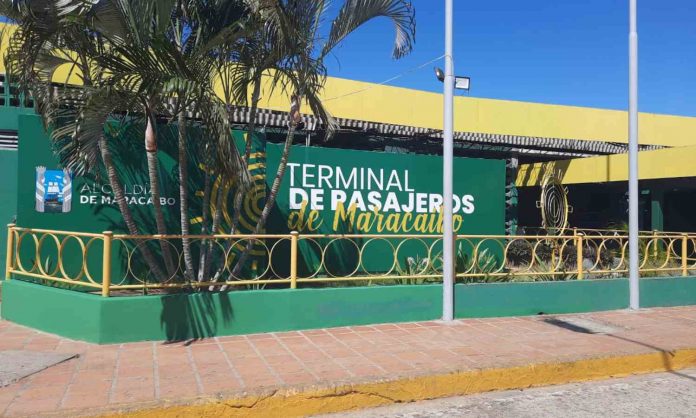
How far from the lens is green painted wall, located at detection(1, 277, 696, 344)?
620 centimetres

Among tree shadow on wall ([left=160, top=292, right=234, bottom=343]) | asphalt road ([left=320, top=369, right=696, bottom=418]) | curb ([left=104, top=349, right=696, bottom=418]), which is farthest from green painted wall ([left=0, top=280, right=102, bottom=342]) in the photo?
asphalt road ([left=320, top=369, right=696, bottom=418])

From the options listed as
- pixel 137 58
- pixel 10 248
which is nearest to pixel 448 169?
pixel 137 58

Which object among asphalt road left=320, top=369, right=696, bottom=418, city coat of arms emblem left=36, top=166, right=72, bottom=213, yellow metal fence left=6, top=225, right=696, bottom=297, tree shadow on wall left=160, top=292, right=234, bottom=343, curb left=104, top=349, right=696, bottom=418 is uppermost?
city coat of arms emblem left=36, top=166, right=72, bottom=213

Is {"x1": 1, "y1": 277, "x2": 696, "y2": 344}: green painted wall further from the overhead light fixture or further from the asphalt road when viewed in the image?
the overhead light fixture

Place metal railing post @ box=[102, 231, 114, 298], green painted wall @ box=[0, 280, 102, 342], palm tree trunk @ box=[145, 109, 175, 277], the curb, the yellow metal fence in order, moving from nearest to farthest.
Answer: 1. the curb
2. metal railing post @ box=[102, 231, 114, 298]
3. green painted wall @ box=[0, 280, 102, 342]
4. palm tree trunk @ box=[145, 109, 175, 277]
5. the yellow metal fence

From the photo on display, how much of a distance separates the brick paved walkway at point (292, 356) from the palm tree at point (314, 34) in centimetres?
158

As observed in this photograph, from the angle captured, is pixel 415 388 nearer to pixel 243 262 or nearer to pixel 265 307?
pixel 265 307

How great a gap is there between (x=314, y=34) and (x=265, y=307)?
3.37 metres

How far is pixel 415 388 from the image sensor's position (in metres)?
5.12

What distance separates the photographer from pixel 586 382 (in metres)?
5.77

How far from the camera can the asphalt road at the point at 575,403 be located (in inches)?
189

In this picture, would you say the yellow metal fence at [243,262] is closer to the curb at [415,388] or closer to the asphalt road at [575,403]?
the curb at [415,388]

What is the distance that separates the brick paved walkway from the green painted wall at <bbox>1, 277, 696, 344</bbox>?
0.16 metres

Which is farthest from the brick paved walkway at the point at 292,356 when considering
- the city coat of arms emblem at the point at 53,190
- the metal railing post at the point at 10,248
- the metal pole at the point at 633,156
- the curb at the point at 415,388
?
the city coat of arms emblem at the point at 53,190
